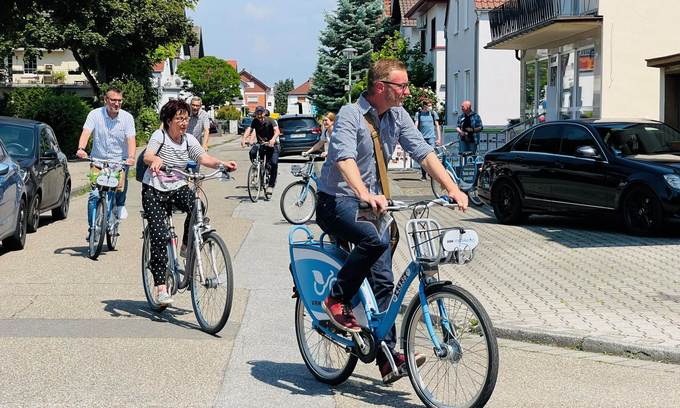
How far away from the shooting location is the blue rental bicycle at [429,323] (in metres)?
5.06

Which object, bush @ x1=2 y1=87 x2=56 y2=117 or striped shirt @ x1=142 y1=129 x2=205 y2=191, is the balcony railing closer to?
striped shirt @ x1=142 y1=129 x2=205 y2=191

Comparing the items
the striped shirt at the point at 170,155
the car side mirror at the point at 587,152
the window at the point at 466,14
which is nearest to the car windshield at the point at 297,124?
the window at the point at 466,14

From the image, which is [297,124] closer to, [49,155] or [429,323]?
[49,155]

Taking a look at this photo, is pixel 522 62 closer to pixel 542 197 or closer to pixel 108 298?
pixel 542 197

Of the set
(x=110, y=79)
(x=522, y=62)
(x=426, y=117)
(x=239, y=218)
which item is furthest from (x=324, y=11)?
(x=239, y=218)

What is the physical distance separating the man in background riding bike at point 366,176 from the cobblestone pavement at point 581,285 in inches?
83.7

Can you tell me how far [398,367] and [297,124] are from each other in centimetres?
3254

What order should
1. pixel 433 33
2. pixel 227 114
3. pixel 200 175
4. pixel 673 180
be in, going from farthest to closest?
pixel 227 114 → pixel 433 33 → pixel 673 180 → pixel 200 175

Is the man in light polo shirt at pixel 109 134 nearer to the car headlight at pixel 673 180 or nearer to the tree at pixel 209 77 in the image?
the car headlight at pixel 673 180

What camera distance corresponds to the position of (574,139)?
14.9 metres

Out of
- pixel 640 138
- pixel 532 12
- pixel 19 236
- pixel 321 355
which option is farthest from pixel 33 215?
pixel 532 12

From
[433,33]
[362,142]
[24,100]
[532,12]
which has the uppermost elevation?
[433,33]

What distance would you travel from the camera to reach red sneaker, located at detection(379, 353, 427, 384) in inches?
215

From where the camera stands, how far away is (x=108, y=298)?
30.0ft
